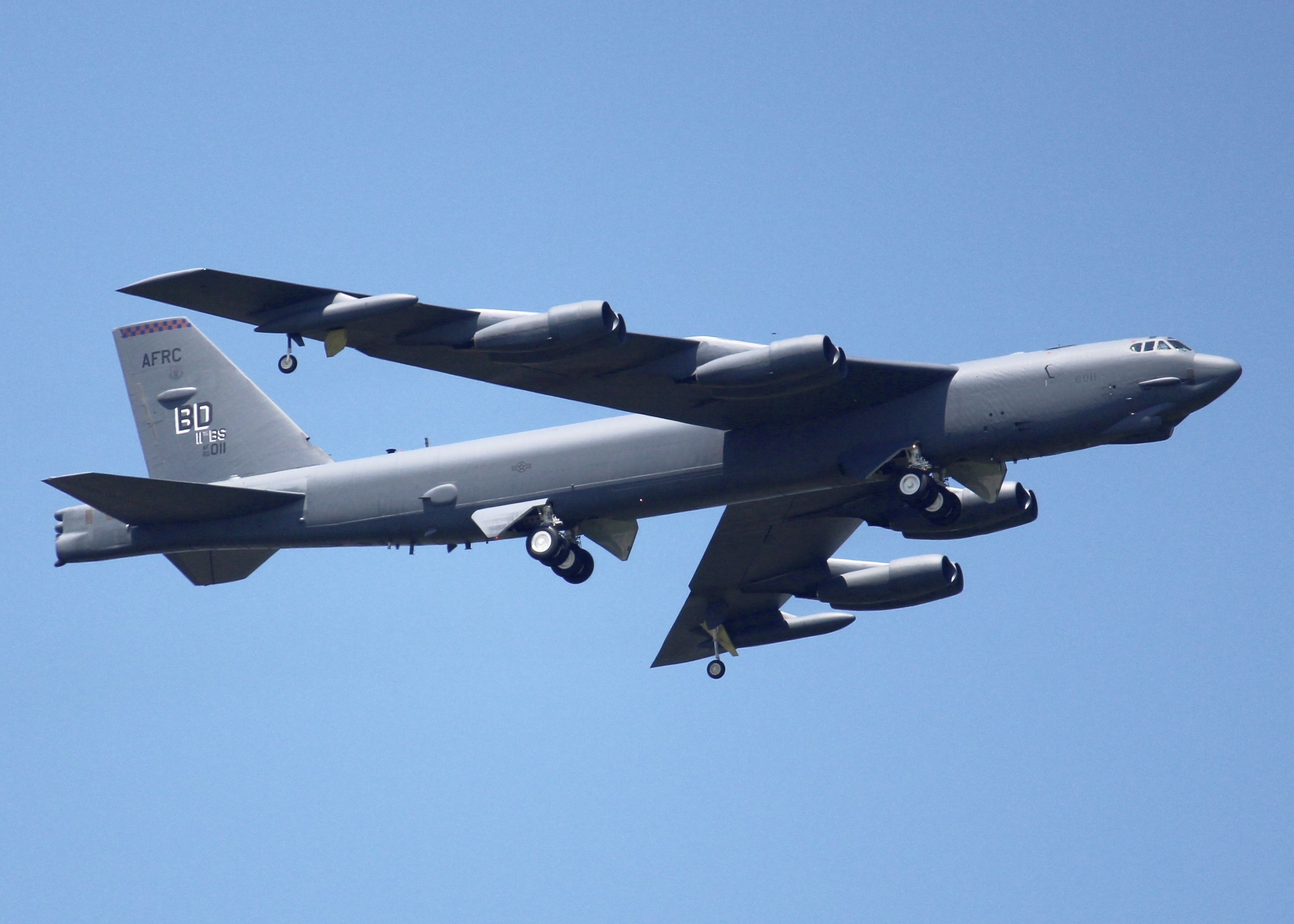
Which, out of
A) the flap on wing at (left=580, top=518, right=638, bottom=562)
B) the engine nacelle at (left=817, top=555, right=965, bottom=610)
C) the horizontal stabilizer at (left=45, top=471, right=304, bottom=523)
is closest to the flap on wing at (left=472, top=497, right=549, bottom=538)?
the flap on wing at (left=580, top=518, right=638, bottom=562)

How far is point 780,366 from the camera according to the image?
24969 mm

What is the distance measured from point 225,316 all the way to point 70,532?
782 centimetres

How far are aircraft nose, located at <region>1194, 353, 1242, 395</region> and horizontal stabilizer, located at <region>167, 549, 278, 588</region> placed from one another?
18394 mm

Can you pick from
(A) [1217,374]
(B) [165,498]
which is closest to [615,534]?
(B) [165,498]

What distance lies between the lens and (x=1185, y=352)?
2598 centimetres

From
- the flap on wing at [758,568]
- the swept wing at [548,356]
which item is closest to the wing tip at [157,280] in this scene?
the swept wing at [548,356]

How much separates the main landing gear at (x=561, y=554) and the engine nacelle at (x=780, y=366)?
16.2 ft

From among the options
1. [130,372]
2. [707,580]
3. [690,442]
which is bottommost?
[707,580]

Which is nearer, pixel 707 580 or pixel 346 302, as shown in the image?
pixel 346 302

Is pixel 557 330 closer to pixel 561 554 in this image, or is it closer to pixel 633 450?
pixel 633 450

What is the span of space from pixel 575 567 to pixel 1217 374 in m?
12.1

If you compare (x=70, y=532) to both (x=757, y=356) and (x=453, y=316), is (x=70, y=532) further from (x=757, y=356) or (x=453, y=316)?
(x=757, y=356)

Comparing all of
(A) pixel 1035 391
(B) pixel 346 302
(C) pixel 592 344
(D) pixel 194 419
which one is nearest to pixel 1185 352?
(A) pixel 1035 391

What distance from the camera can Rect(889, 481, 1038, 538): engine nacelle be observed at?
30.9 m
